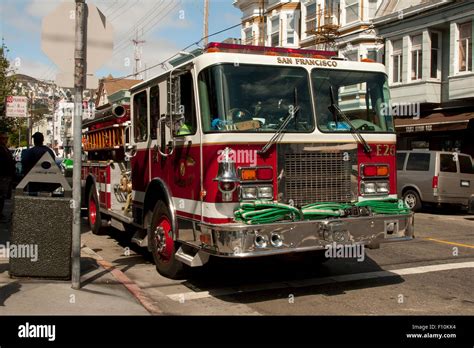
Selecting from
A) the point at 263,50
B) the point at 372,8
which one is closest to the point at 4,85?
the point at 372,8

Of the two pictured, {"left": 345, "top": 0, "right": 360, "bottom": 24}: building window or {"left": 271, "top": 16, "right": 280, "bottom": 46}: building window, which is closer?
{"left": 345, "top": 0, "right": 360, "bottom": 24}: building window

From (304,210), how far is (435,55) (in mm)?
19794

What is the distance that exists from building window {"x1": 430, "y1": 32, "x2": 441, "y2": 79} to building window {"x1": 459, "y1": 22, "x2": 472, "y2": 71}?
141cm

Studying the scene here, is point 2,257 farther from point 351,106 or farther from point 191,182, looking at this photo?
point 351,106

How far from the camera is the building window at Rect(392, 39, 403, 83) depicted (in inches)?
972

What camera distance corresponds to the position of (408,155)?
1734cm

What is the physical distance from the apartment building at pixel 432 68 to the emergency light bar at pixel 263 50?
1459 centimetres

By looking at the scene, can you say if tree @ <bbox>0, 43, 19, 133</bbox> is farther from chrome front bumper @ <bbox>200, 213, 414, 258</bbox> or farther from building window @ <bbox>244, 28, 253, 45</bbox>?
chrome front bumper @ <bbox>200, 213, 414, 258</bbox>

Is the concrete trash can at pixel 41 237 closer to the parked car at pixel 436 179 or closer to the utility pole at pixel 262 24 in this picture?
the parked car at pixel 436 179

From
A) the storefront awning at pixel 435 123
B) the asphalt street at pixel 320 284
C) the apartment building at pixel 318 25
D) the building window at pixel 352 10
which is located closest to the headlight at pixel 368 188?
the asphalt street at pixel 320 284

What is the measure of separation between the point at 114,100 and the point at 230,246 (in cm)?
613

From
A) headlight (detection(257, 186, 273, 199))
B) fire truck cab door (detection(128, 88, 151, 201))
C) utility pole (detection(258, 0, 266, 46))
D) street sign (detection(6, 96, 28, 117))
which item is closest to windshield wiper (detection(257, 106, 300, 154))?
headlight (detection(257, 186, 273, 199))
